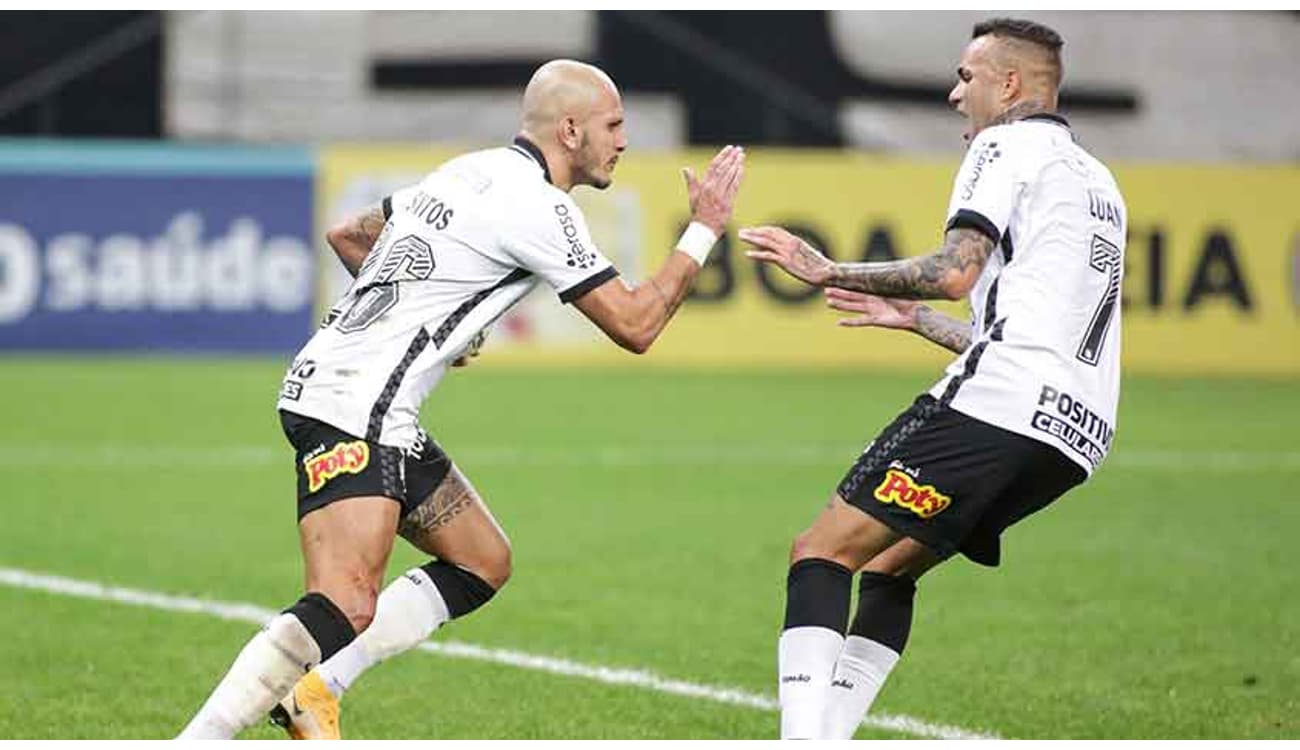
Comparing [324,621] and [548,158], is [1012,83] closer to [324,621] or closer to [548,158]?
[548,158]

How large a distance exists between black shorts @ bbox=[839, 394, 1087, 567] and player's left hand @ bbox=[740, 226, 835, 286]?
0.46m

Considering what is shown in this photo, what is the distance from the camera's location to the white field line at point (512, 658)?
25.0 ft

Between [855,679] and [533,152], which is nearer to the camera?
[533,152]

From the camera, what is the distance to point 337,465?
6.37 metres

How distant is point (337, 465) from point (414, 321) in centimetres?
44

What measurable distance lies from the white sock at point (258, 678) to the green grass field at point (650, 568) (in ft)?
3.59

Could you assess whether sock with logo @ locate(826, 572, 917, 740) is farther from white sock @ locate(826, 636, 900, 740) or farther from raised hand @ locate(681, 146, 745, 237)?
raised hand @ locate(681, 146, 745, 237)

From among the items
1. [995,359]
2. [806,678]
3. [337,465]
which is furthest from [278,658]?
[995,359]

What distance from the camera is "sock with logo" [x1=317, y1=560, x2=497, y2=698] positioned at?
6996 mm

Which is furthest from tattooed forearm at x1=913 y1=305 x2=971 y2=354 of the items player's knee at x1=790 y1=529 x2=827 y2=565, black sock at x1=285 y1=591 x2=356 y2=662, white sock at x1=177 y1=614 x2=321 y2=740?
white sock at x1=177 y1=614 x2=321 y2=740

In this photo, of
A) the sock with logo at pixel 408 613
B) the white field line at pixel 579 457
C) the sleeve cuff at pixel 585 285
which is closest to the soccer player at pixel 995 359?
the sleeve cuff at pixel 585 285

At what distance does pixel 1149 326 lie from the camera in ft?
73.7

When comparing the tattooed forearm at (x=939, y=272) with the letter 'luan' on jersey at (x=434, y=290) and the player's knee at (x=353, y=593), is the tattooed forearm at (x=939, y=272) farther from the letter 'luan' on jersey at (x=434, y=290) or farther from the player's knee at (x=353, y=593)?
the player's knee at (x=353, y=593)

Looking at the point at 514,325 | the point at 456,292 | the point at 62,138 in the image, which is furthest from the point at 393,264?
the point at 62,138
